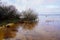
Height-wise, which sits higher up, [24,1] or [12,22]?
[24,1]

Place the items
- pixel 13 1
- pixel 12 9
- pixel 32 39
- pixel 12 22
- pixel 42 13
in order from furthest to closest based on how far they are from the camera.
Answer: pixel 42 13 < pixel 13 1 < pixel 12 9 < pixel 12 22 < pixel 32 39

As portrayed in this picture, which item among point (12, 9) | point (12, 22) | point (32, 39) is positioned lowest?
point (32, 39)

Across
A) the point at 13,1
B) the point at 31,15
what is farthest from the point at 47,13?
the point at 13,1

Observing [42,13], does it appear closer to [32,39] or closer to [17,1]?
[17,1]

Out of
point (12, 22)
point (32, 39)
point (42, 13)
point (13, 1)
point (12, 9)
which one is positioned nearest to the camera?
point (32, 39)

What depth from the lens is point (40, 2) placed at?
4.45 metres

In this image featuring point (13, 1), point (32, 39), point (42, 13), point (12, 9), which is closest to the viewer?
point (32, 39)

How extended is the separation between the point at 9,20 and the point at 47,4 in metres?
1.47

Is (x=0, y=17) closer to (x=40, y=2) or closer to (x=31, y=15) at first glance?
(x=31, y=15)

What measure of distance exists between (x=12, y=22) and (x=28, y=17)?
1.91 ft

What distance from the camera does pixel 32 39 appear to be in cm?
229

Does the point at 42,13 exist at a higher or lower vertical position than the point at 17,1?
lower

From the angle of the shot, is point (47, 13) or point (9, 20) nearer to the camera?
point (9, 20)

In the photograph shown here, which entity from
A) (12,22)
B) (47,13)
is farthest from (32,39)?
(47,13)
